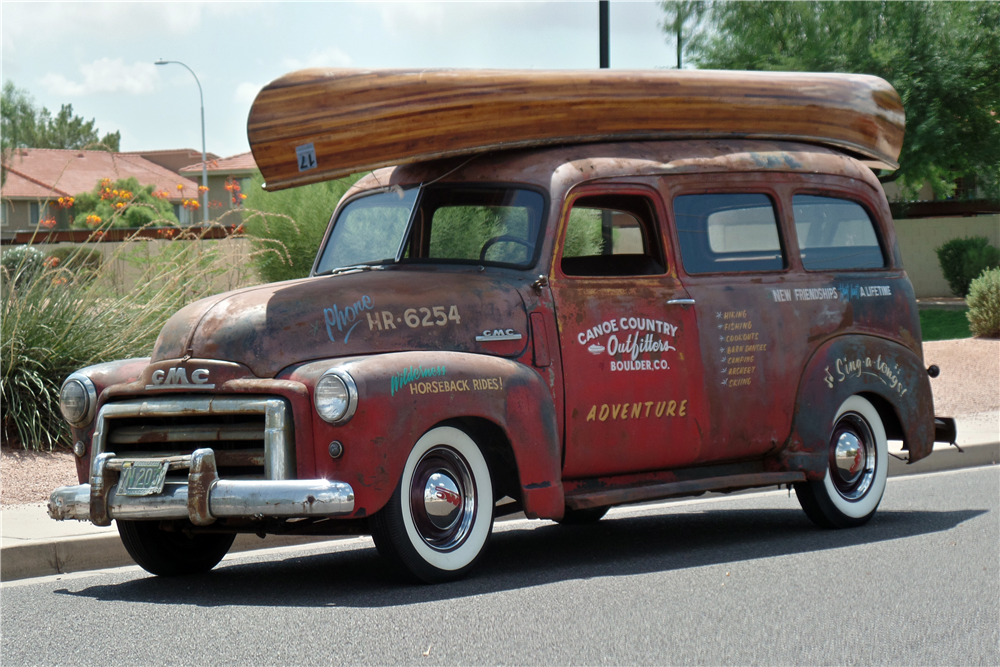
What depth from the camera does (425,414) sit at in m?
5.59

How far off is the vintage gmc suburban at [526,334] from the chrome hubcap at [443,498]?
0.04 ft

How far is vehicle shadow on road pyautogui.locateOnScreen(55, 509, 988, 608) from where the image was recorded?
5770mm

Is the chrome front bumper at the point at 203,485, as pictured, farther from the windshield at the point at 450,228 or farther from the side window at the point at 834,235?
the side window at the point at 834,235

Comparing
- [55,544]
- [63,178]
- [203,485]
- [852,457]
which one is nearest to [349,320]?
[203,485]

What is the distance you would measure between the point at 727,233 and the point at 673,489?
1691 millimetres

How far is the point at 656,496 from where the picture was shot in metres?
6.72

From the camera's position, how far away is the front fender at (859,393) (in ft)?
24.4

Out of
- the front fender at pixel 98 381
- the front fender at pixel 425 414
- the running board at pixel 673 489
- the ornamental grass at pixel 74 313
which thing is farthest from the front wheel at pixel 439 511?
the ornamental grass at pixel 74 313

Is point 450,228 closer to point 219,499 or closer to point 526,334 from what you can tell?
point 526,334

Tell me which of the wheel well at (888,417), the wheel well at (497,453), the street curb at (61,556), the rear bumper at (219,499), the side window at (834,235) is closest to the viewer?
the rear bumper at (219,499)

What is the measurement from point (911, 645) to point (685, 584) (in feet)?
4.32

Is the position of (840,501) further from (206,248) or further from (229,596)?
(206,248)

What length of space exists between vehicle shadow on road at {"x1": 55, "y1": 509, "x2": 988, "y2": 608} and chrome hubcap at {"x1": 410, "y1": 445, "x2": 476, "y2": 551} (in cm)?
25

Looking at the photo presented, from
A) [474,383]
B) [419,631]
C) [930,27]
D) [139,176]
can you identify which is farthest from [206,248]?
[139,176]
